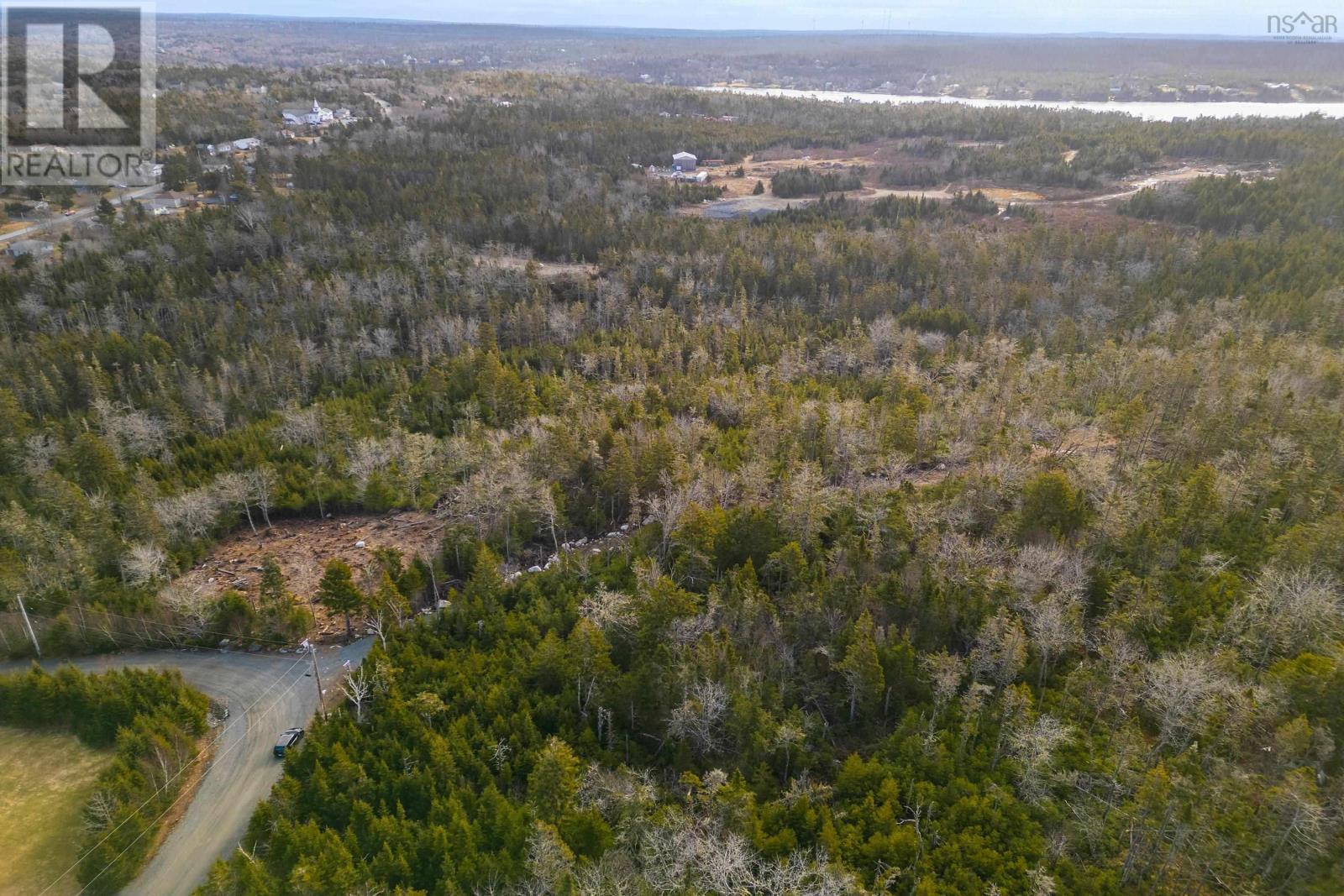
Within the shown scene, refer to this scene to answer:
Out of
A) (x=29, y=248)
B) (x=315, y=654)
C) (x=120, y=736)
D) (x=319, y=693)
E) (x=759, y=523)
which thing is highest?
(x=29, y=248)

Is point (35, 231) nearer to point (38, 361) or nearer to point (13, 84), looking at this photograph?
point (38, 361)

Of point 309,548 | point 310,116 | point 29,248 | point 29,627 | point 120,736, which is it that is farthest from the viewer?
point 310,116

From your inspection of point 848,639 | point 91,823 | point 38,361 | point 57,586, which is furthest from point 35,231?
point 848,639

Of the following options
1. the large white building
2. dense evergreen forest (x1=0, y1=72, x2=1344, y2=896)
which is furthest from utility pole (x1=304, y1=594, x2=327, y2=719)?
the large white building

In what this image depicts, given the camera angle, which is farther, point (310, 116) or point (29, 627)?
point (310, 116)

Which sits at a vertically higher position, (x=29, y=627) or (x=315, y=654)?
(x=315, y=654)

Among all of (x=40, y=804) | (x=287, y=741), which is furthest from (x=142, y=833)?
(x=40, y=804)

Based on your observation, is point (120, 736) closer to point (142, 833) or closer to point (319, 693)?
point (142, 833)
